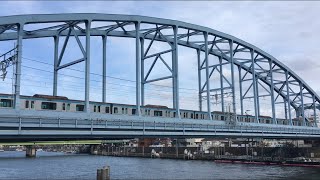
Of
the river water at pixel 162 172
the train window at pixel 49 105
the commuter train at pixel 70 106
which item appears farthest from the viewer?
the river water at pixel 162 172

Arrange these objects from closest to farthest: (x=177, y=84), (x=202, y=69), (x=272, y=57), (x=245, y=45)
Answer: (x=177, y=84)
(x=202, y=69)
(x=245, y=45)
(x=272, y=57)

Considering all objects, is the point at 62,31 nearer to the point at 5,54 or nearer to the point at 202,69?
the point at 5,54

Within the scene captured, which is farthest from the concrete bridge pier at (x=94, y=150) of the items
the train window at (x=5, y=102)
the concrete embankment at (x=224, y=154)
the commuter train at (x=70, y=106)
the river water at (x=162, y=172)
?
the train window at (x=5, y=102)

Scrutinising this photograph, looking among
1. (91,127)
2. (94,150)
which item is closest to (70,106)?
(91,127)

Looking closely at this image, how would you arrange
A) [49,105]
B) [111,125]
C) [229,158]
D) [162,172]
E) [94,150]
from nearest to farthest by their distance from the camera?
[111,125] → [49,105] → [162,172] → [229,158] → [94,150]

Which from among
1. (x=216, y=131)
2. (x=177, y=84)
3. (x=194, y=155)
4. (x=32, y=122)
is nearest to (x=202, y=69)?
(x=177, y=84)

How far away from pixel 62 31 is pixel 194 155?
8184 cm

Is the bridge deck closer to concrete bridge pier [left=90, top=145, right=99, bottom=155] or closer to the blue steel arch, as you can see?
the blue steel arch

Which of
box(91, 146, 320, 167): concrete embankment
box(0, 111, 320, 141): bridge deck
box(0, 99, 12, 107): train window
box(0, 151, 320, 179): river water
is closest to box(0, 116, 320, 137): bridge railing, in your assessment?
box(0, 111, 320, 141): bridge deck

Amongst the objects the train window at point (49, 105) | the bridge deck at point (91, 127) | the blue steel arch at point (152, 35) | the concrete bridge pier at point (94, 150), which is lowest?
the concrete bridge pier at point (94, 150)

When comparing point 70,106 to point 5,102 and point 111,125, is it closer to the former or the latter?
point 5,102

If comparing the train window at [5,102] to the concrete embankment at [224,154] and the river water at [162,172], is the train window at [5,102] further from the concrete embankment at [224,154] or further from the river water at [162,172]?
the concrete embankment at [224,154]

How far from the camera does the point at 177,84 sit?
169 ft

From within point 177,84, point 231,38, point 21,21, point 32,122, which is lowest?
point 32,122
